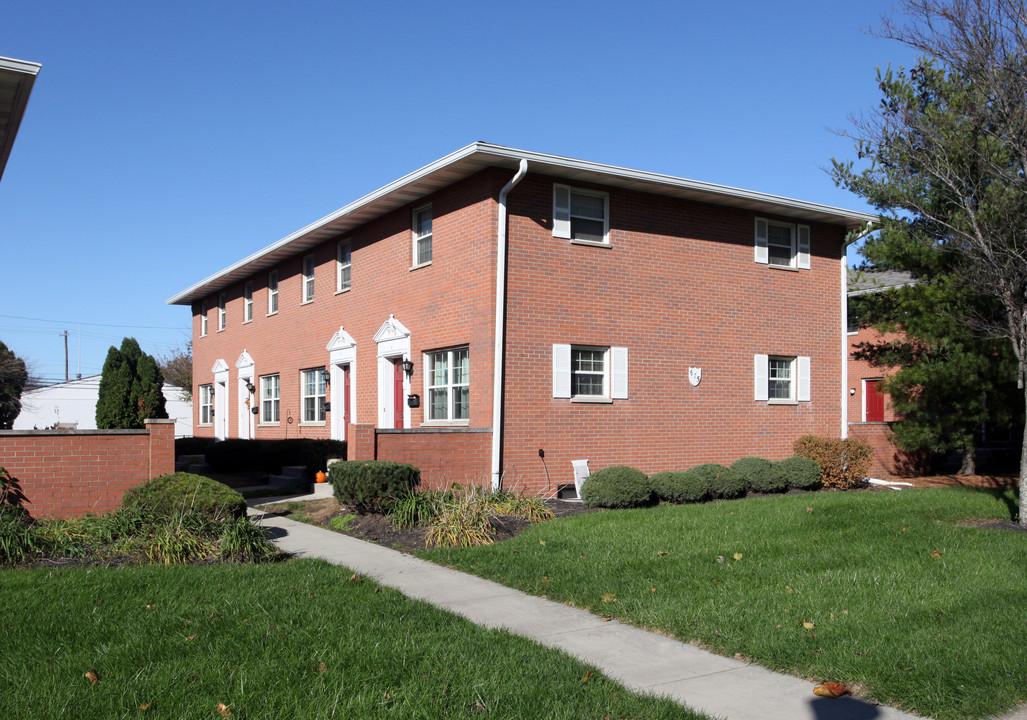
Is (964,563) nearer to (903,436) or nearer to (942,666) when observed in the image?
(942,666)

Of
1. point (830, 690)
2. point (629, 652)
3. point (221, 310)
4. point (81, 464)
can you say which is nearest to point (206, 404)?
point (221, 310)

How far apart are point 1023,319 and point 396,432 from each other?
8703 millimetres

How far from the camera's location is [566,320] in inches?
596

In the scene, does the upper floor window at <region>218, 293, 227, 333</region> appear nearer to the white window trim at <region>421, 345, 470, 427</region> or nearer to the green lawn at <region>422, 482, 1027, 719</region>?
the white window trim at <region>421, 345, 470, 427</region>

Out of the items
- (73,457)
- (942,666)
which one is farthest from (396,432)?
(942,666)

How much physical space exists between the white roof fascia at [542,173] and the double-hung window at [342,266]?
393mm

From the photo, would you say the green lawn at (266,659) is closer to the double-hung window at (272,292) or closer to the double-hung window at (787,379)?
the double-hung window at (787,379)

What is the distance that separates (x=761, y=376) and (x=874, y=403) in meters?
9.71

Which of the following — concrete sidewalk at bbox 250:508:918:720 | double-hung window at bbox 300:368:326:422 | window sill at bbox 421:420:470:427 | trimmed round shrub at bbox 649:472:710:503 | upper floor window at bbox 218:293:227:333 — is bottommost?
concrete sidewalk at bbox 250:508:918:720

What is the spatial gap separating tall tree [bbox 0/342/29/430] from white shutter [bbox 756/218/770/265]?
34.1 m

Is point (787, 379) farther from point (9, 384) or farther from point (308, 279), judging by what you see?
Result: point (9, 384)

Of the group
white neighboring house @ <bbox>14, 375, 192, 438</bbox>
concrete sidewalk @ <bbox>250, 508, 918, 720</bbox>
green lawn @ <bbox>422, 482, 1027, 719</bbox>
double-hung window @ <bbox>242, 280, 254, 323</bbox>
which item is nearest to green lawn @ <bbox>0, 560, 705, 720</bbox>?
concrete sidewalk @ <bbox>250, 508, 918, 720</bbox>

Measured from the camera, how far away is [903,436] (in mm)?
17406

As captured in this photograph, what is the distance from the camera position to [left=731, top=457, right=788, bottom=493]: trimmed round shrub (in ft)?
Answer: 49.2
